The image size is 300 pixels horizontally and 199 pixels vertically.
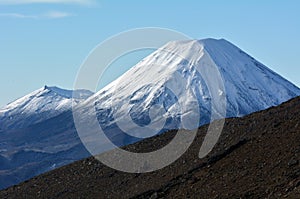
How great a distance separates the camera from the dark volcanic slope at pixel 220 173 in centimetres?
4346

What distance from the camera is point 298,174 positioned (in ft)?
138

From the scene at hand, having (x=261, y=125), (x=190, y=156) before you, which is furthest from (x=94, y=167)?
(x=261, y=125)

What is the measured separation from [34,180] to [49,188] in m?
4.00

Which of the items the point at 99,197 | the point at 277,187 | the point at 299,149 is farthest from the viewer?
the point at 99,197

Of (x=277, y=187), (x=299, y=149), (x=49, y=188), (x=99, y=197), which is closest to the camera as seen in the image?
(x=277, y=187)

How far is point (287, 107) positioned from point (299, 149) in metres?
10.6

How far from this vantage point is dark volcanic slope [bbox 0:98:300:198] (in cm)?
4346

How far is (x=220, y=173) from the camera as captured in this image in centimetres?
4728

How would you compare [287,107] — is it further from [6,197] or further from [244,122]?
[6,197]

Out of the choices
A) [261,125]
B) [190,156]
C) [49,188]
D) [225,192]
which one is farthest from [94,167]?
[225,192]

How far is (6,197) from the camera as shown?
197ft

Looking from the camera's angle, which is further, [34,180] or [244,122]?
[34,180]

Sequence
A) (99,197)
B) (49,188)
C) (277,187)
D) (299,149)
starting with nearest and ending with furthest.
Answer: (277,187) < (299,149) < (99,197) < (49,188)

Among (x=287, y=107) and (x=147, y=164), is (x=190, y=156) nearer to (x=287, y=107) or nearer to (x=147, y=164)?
(x=147, y=164)
